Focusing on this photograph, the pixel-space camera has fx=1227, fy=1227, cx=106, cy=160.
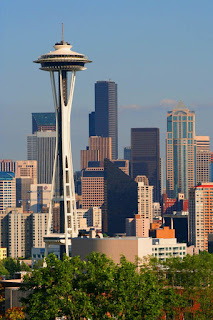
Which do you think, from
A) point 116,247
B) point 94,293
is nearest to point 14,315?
point 94,293

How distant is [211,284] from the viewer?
10362 centimetres

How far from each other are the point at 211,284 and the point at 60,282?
57.0 feet

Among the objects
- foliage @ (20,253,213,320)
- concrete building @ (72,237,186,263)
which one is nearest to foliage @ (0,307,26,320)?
foliage @ (20,253,213,320)

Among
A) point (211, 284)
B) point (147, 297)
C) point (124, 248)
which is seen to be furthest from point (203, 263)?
point (124, 248)

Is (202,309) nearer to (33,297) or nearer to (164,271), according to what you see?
(164,271)

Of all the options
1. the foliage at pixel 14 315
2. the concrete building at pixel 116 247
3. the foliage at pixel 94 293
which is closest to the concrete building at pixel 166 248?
the concrete building at pixel 116 247

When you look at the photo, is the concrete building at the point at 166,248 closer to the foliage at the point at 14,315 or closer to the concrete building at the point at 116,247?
the concrete building at the point at 116,247

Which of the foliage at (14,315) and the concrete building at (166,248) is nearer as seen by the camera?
the foliage at (14,315)

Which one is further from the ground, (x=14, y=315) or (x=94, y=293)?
(x=94, y=293)

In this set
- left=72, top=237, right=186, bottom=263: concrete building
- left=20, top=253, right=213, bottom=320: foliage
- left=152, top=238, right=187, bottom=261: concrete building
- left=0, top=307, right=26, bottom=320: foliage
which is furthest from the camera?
left=152, top=238, right=187, bottom=261: concrete building

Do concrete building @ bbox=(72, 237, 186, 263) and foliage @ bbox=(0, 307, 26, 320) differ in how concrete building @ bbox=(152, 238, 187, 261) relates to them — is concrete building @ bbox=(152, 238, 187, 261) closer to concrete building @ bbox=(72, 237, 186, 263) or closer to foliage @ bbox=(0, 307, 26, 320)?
concrete building @ bbox=(72, 237, 186, 263)

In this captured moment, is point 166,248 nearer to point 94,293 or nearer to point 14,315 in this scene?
point 14,315

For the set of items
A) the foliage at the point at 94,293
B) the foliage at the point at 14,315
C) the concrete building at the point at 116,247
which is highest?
the concrete building at the point at 116,247

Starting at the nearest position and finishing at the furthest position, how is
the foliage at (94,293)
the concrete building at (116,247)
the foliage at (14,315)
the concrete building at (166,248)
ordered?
the foliage at (94,293) → the foliage at (14,315) → the concrete building at (116,247) → the concrete building at (166,248)
